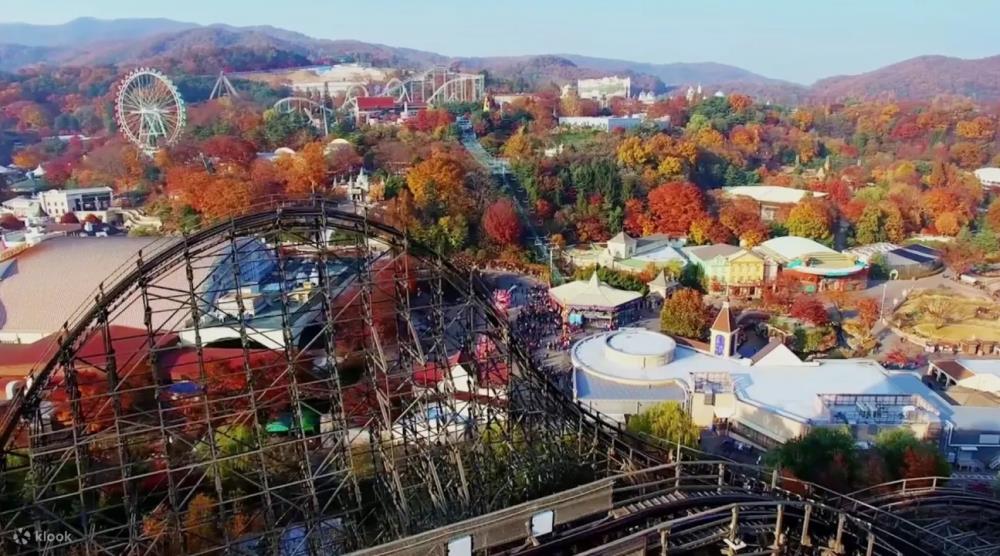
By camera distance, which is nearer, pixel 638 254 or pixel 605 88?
pixel 638 254

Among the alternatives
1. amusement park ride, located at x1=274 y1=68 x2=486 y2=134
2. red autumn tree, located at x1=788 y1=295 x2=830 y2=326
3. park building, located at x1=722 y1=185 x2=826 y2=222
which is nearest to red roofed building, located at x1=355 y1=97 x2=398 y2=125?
amusement park ride, located at x1=274 y1=68 x2=486 y2=134

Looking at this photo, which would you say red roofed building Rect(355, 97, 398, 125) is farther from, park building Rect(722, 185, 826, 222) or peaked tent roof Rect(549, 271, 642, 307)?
peaked tent roof Rect(549, 271, 642, 307)

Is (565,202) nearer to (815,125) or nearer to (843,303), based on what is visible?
(843,303)

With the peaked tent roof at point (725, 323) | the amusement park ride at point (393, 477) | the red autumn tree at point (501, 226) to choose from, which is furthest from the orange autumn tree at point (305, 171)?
the amusement park ride at point (393, 477)

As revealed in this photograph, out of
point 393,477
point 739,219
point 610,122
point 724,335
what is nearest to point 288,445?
point 393,477

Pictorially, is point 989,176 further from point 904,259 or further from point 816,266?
point 816,266

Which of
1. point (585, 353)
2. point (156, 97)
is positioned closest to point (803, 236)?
point (585, 353)
